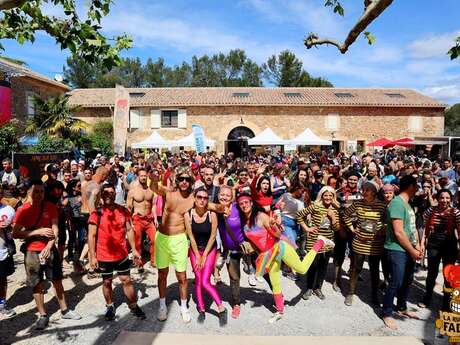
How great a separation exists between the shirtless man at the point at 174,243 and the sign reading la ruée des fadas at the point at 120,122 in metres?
12.4

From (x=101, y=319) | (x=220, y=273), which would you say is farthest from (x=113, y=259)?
(x=220, y=273)

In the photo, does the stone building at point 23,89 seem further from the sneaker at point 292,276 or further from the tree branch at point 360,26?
the tree branch at point 360,26

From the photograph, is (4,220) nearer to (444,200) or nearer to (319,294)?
(319,294)

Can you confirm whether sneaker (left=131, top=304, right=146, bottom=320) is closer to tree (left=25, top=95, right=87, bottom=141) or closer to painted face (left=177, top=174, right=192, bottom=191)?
painted face (left=177, top=174, right=192, bottom=191)

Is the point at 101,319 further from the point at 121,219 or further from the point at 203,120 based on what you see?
the point at 203,120

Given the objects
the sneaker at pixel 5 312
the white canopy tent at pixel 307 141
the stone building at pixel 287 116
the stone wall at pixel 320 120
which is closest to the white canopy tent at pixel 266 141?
the white canopy tent at pixel 307 141

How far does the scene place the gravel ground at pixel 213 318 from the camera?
382 cm

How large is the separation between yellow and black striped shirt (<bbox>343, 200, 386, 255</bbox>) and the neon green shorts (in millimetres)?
2189

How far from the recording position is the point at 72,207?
19.2 feet

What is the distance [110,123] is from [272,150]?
11666 mm

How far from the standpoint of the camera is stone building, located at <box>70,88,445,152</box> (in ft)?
80.3

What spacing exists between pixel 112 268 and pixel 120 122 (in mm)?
13030

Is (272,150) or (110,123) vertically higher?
(110,123)

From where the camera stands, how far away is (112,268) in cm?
398
